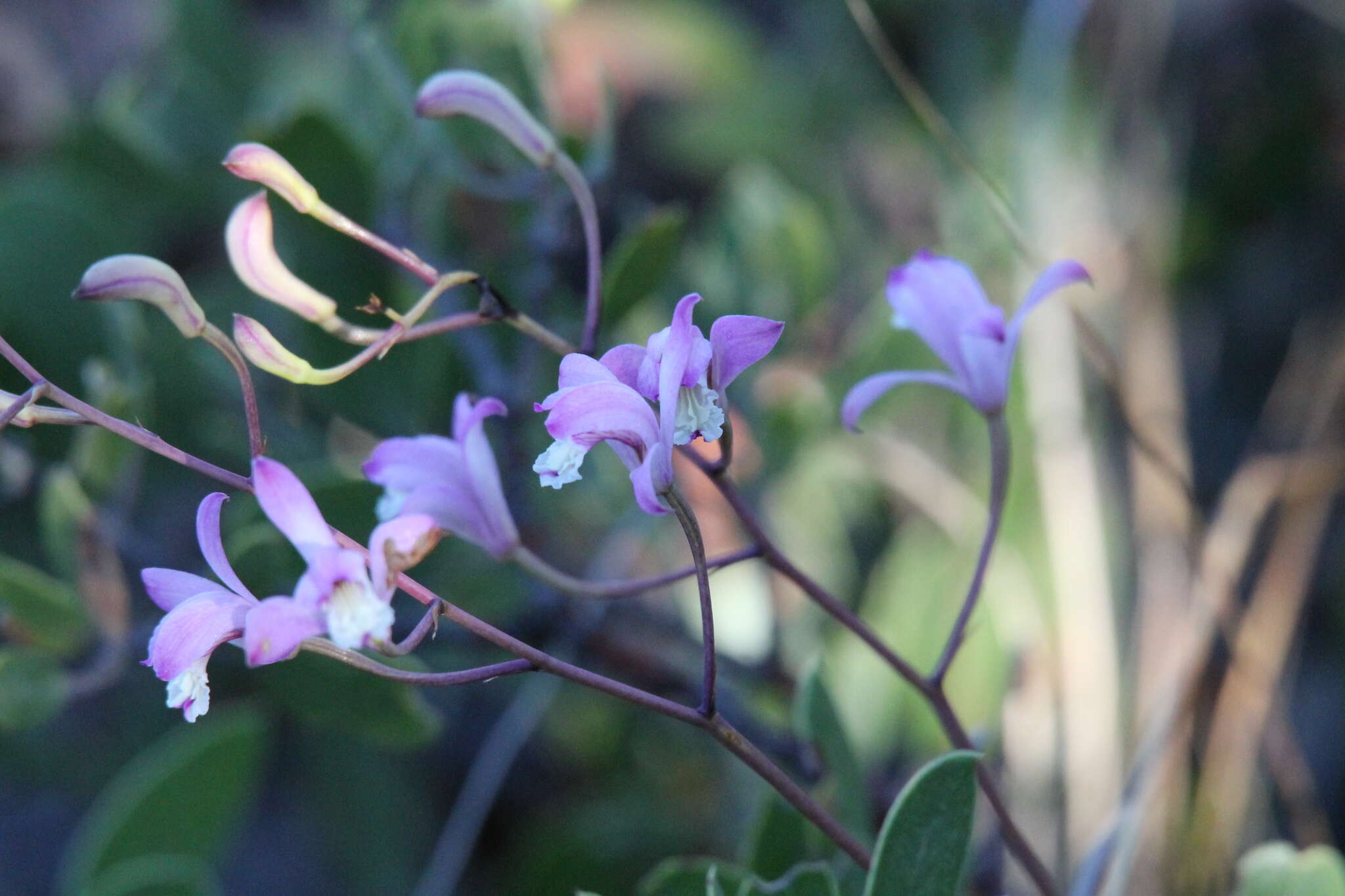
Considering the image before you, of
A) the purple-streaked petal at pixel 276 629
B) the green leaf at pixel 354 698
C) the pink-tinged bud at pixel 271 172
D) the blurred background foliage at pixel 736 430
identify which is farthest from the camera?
the blurred background foliage at pixel 736 430

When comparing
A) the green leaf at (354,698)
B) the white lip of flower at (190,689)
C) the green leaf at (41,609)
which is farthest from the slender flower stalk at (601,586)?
the green leaf at (41,609)

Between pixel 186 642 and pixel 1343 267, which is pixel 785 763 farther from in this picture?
pixel 1343 267

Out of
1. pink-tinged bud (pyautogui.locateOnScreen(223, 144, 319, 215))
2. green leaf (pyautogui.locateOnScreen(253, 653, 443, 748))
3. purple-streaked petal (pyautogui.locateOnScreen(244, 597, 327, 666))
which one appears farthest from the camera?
green leaf (pyautogui.locateOnScreen(253, 653, 443, 748))

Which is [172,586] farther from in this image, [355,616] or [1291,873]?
[1291,873]

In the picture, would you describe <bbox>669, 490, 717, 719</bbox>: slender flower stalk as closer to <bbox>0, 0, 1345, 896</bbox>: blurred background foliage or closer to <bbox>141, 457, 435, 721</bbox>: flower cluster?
<bbox>141, 457, 435, 721</bbox>: flower cluster

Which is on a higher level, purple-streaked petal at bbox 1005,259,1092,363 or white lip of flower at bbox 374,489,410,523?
purple-streaked petal at bbox 1005,259,1092,363

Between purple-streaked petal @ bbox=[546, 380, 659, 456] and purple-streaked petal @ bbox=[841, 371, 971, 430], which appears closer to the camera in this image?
purple-streaked petal @ bbox=[546, 380, 659, 456]

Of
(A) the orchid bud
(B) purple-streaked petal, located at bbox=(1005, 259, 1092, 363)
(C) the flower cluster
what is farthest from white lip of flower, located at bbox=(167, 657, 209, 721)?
(B) purple-streaked petal, located at bbox=(1005, 259, 1092, 363)

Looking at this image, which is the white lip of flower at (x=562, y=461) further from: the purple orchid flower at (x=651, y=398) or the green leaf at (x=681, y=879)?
the green leaf at (x=681, y=879)
